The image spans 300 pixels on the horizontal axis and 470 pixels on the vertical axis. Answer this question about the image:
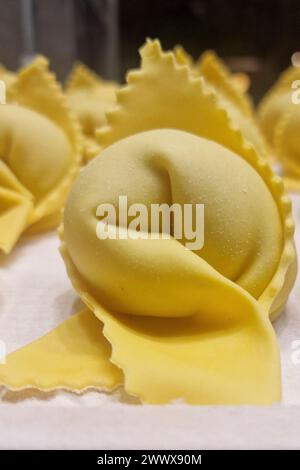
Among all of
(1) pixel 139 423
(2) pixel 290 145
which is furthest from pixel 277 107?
(1) pixel 139 423

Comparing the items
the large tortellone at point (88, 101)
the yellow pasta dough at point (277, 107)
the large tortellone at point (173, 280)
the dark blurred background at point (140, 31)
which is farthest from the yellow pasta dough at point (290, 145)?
the dark blurred background at point (140, 31)

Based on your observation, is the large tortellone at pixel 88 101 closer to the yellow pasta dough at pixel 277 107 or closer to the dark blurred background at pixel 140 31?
the dark blurred background at pixel 140 31

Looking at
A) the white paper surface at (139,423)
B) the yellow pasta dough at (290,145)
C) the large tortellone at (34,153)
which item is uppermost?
the yellow pasta dough at (290,145)

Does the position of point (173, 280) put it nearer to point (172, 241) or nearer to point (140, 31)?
point (172, 241)

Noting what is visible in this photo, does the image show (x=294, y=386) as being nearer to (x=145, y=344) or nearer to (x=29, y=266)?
(x=145, y=344)

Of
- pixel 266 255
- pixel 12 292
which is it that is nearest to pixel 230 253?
pixel 266 255

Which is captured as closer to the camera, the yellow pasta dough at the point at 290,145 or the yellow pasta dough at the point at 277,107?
the yellow pasta dough at the point at 290,145
